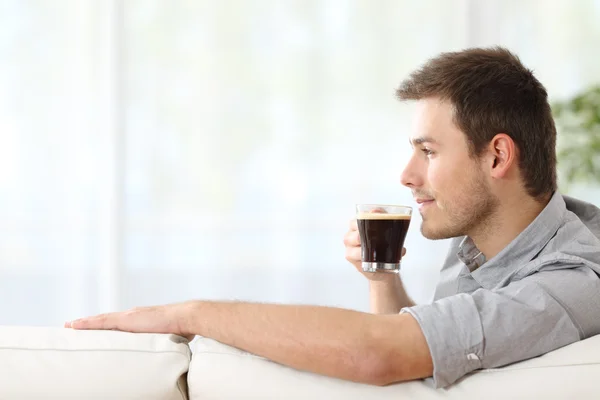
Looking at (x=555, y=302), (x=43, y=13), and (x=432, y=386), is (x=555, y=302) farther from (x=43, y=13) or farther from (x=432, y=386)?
(x=43, y=13)

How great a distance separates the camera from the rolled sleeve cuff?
4.28ft

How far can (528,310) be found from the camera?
1428 millimetres

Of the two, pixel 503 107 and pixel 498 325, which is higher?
pixel 503 107

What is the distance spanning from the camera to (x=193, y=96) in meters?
4.22

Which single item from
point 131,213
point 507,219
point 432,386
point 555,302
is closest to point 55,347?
point 432,386

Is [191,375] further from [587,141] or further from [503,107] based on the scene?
[587,141]

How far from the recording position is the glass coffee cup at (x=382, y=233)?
1.95 m

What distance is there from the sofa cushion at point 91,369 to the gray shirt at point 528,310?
17.8 inches

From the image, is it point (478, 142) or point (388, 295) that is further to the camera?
point (388, 295)

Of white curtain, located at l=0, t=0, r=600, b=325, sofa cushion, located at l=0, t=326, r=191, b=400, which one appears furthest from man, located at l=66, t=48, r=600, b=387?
white curtain, located at l=0, t=0, r=600, b=325

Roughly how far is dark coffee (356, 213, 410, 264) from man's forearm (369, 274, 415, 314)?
31 centimetres

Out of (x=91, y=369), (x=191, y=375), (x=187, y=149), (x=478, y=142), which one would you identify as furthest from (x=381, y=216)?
(x=187, y=149)

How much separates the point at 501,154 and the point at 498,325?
0.64 m

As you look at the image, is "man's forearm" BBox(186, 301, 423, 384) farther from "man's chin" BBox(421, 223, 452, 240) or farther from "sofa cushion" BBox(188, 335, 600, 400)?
"man's chin" BBox(421, 223, 452, 240)
